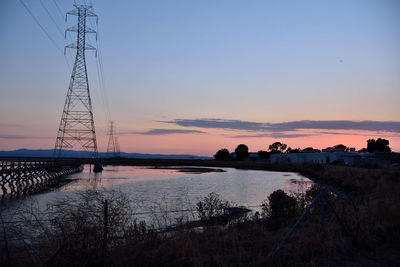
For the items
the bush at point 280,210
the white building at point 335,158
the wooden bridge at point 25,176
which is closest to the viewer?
the bush at point 280,210

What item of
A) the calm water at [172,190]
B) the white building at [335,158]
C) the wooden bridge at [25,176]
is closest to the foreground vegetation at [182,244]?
the calm water at [172,190]

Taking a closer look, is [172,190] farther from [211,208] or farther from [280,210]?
[280,210]

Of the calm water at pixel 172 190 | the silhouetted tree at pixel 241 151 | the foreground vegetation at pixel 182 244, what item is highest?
the silhouetted tree at pixel 241 151

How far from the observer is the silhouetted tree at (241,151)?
170 m

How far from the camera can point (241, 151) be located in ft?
559

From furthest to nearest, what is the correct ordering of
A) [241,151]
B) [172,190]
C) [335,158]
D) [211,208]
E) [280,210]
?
[241,151]
[335,158]
[172,190]
[280,210]
[211,208]

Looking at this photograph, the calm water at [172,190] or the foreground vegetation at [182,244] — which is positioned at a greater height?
the foreground vegetation at [182,244]

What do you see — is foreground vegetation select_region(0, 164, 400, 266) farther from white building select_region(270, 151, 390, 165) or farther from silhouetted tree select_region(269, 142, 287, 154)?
silhouetted tree select_region(269, 142, 287, 154)

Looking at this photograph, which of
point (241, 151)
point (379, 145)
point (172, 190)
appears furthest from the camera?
point (241, 151)

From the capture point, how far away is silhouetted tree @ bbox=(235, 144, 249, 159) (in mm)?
169875

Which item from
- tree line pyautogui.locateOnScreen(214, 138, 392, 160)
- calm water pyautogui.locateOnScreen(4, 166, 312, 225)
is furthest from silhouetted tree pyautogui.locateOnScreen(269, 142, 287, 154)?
calm water pyautogui.locateOnScreen(4, 166, 312, 225)

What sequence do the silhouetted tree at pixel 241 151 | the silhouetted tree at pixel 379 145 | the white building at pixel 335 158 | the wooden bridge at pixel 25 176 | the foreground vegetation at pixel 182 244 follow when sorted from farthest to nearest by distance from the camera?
1. the silhouetted tree at pixel 241 151
2. the silhouetted tree at pixel 379 145
3. the white building at pixel 335 158
4. the wooden bridge at pixel 25 176
5. the foreground vegetation at pixel 182 244

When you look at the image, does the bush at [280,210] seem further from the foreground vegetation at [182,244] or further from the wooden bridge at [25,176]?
the wooden bridge at [25,176]

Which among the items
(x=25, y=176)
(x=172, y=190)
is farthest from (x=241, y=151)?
(x=25, y=176)
